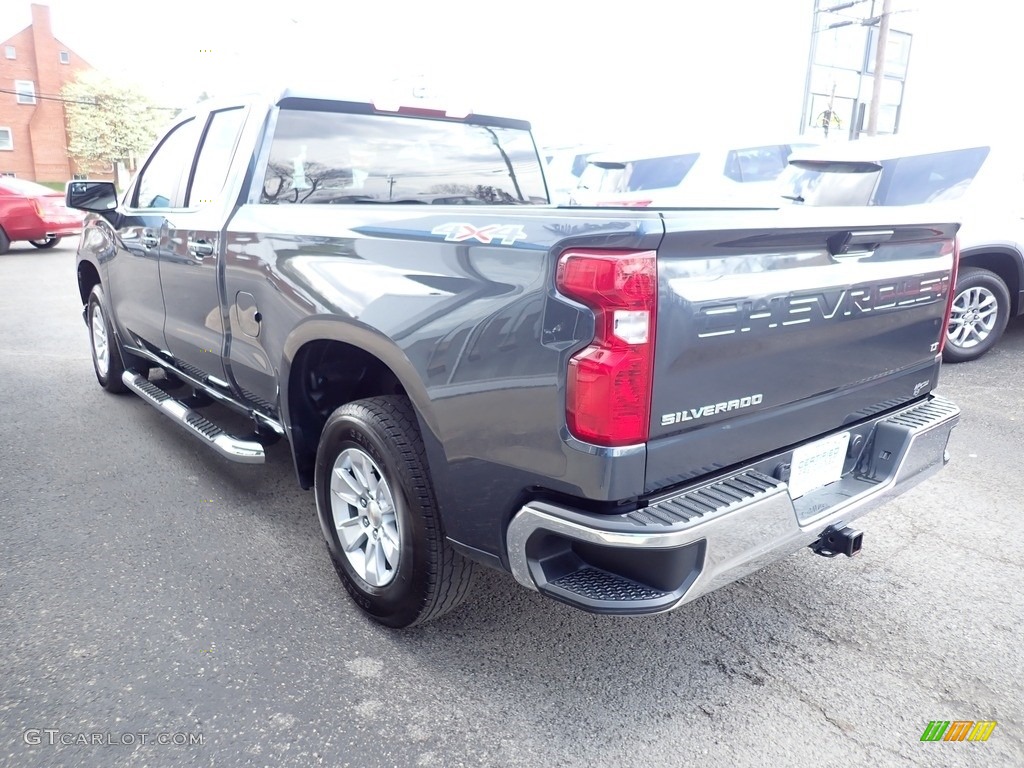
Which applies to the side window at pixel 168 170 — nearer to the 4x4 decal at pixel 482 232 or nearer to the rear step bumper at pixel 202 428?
the rear step bumper at pixel 202 428

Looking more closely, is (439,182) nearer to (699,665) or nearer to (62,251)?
(699,665)

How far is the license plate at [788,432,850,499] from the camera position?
2.42 meters

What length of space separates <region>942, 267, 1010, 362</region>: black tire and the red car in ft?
46.6

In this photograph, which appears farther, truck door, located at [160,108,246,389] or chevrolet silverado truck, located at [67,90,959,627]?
truck door, located at [160,108,246,389]

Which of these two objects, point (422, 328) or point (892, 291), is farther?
point (892, 291)

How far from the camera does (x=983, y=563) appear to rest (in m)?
3.21

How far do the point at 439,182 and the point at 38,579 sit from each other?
238cm

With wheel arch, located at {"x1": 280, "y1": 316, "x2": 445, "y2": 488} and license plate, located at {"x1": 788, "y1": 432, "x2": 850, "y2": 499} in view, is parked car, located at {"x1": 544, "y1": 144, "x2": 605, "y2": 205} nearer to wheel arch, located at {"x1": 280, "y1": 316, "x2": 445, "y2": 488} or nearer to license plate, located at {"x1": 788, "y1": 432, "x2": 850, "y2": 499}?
wheel arch, located at {"x1": 280, "y1": 316, "x2": 445, "y2": 488}

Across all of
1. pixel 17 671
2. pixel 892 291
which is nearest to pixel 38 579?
pixel 17 671

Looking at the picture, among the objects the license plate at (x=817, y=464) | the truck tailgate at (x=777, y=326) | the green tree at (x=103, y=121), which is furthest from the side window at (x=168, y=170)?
the green tree at (x=103, y=121)

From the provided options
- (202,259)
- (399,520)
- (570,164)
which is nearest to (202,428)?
(202,259)

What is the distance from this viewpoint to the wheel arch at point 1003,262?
20.3 ft

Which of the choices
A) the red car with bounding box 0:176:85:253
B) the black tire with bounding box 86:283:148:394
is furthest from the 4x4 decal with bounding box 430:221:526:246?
the red car with bounding box 0:176:85:253

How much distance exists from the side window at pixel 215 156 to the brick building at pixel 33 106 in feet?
156
